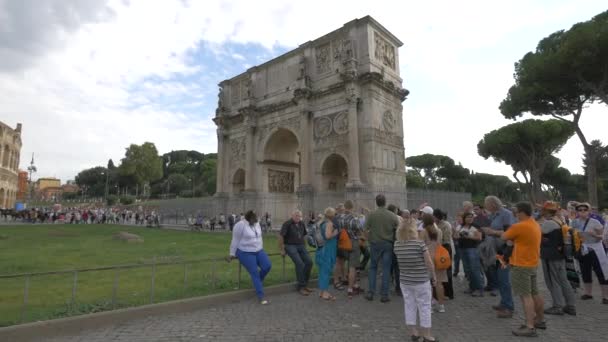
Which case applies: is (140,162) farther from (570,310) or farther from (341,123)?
(570,310)

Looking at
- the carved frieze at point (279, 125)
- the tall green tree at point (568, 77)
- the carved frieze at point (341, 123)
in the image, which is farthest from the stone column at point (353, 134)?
the tall green tree at point (568, 77)

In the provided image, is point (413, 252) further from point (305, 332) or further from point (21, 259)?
point (21, 259)

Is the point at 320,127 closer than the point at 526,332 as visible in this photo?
No

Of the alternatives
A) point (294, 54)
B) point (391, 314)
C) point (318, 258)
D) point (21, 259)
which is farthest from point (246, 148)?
point (391, 314)

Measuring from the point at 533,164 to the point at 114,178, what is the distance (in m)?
83.3

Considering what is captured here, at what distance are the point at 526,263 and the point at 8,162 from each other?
68352 millimetres

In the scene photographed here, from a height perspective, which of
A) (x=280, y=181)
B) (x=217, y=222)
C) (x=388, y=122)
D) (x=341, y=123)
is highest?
(x=388, y=122)

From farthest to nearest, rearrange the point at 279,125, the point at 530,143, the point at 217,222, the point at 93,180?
the point at 93,180 → the point at 530,143 → the point at 217,222 → the point at 279,125

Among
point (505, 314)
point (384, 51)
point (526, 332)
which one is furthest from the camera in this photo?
point (384, 51)

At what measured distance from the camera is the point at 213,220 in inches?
964

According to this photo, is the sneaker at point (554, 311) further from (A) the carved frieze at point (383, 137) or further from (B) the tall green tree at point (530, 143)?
(B) the tall green tree at point (530, 143)

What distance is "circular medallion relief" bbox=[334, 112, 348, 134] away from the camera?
2138 cm

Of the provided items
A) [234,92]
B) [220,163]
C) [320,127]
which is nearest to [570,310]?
[320,127]

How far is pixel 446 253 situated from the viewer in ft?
18.4
